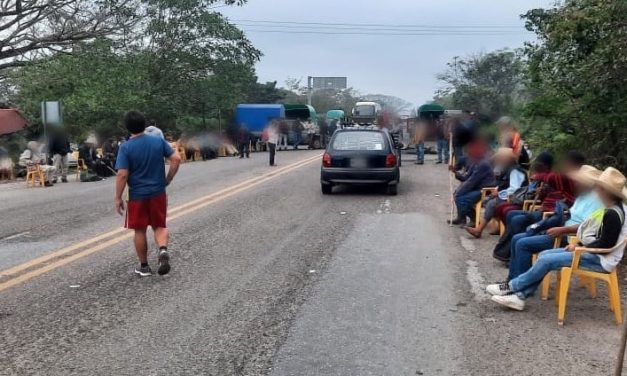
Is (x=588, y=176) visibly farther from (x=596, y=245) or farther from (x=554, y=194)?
(x=554, y=194)

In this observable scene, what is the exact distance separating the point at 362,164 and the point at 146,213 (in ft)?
25.0

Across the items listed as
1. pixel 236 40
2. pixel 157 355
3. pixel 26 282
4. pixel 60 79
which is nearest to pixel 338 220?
pixel 26 282

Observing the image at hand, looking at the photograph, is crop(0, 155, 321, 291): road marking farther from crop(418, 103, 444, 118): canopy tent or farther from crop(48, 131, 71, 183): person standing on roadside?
crop(418, 103, 444, 118): canopy tent

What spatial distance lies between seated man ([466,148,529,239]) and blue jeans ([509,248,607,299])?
3.28 metres

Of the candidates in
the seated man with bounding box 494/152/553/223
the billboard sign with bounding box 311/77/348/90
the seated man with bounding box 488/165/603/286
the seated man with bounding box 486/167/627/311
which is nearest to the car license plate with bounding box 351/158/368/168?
the seated man with bounding box 494/152/553/223

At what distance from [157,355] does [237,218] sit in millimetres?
6441

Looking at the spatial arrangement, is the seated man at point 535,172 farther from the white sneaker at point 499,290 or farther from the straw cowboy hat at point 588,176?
the white sneaker at point 499,290

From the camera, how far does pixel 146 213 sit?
284 inches

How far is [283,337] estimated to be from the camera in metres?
5.21

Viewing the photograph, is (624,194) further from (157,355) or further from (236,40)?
(236,40)

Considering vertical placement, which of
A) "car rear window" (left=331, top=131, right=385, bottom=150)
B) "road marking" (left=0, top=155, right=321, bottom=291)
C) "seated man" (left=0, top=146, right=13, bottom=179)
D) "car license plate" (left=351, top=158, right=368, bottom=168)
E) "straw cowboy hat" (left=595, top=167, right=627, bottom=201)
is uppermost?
"car rear window" (left=331, top=131, right=385, bottom=150)

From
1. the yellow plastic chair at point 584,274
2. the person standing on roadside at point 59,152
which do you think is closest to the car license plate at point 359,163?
the yellow plastic chair at point 584,274

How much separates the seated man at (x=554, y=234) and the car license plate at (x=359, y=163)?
7.79 meters

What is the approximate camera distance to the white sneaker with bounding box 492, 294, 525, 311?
5887 millimetres
